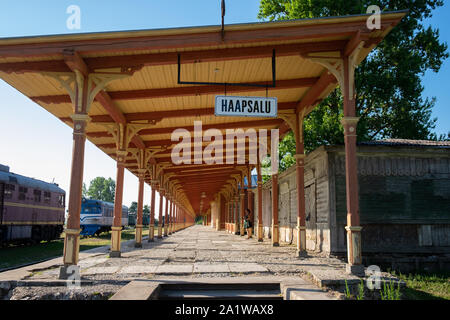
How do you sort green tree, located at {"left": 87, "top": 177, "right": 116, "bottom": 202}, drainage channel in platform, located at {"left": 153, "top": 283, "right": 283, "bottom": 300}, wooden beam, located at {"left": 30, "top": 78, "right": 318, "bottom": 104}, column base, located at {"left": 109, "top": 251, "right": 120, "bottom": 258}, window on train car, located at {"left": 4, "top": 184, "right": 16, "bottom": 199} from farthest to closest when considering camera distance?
green tree, located at {"left": 87, "top": 177, "right": 116, "bottom": 202} < window on train car, located at {"left": 4, "top": 184, "right": 16, "bottom": 199} < column base, located at {"left": 109, "top": 251, "right": 120, "bottom": 258} < wooden beam, located at {"left": 30, "top": 78, "right": 318, "bottom": 104} < drainage channel in platform, located at {"left": 153, "top": 283, "right": 283, "bottom": 300}

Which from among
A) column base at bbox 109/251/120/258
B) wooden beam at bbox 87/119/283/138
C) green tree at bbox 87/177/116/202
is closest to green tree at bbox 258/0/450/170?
wooden beam at bbox 87/119/283/138

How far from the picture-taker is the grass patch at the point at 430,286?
689cm

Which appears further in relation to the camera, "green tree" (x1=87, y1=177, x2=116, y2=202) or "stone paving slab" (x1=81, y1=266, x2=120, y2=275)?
"green tree" (x1=87, y1=177, x2=116, y2=202)

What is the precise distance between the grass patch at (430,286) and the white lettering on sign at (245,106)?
4013mm

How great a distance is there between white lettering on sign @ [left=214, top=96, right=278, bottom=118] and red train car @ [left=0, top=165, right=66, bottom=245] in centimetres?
1303

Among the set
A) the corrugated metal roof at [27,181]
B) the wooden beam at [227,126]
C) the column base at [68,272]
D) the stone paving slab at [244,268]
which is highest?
the wooden beam at [227,126]

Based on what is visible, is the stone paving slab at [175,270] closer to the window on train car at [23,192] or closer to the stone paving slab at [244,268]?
the stone paving slab at [244,268]

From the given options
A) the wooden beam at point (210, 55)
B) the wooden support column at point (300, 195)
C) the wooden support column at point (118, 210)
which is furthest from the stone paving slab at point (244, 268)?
the wooden beam at point (210, 55)

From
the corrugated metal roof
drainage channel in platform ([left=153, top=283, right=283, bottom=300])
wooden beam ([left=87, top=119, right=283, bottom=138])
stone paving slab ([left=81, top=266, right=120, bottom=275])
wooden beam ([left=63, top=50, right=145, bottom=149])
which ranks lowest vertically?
drainage channel in platform ([left=153, top=283, right=283, bottom=300])

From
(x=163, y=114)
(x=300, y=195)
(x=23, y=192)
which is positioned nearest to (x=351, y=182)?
(x=300, y=195)

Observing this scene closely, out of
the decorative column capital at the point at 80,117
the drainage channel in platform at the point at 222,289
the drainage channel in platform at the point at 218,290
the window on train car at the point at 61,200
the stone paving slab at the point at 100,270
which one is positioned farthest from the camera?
the window on train car at the point at 61,200

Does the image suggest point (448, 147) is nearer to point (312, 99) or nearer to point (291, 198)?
point (312, 99)

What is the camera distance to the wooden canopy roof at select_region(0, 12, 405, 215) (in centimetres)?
711

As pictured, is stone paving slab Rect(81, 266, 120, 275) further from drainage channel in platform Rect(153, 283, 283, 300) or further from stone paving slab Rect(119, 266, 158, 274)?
drainage channel in platform Rect(153, 283, 283, 300)
